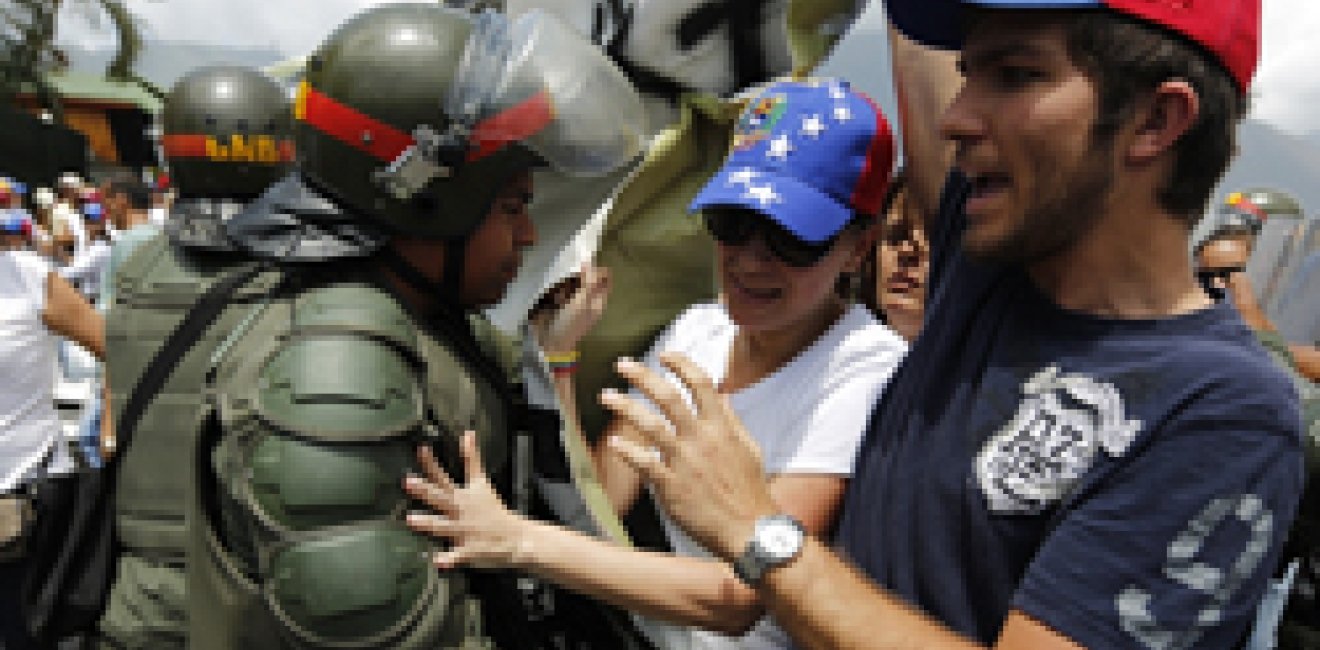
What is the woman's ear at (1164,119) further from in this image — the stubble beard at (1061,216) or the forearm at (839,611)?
the forearm at (839,611)

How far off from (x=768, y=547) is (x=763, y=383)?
2.35ft

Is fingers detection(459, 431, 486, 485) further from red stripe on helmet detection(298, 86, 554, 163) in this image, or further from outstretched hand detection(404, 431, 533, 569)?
red stripe on helmet detection(298, 86, 554, 163)

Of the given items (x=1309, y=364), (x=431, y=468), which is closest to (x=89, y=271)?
(x=431, y=468)

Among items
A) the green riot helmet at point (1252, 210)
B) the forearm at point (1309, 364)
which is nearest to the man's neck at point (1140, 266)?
the forearm at point (1309, 364)

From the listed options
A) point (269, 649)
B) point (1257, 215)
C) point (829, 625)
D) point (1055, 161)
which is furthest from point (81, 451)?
point (1257, 215)

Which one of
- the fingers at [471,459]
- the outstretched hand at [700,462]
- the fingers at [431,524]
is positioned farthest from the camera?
the fingers at [471,459]

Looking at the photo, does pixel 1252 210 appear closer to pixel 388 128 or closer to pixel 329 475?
pixel 388 128

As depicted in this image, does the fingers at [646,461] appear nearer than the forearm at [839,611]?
No

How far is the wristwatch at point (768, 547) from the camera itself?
123 centimetres

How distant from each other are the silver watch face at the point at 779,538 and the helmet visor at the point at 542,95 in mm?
974

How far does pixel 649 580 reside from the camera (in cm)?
156

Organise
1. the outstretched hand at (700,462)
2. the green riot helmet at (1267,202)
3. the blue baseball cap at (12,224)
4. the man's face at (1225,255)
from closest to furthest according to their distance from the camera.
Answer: the outstretched hand at (700,462), the man's face at (1225,255), the blue baseball cap at (12,224), the green riot helmet at (1267,202)

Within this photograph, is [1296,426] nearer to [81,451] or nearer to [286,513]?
[286,513]

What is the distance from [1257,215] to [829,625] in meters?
6.81
